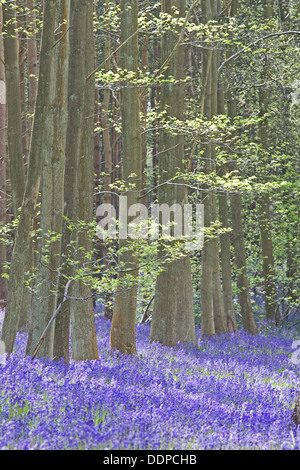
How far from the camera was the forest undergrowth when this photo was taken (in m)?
4.76

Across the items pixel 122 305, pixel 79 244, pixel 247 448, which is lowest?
pixel 247 448

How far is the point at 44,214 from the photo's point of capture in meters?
9.98

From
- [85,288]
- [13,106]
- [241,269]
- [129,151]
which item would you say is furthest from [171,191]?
[241,269]

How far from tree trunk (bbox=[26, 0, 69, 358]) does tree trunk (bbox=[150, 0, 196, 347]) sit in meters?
4.30

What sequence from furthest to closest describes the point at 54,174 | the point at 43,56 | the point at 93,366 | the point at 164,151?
the point at 164,151 < the point at 54,174 < the point at 43,56 < the point at 93,366

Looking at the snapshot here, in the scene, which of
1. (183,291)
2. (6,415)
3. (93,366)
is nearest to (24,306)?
(183,291)

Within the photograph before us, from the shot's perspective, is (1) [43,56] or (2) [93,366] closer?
(2) [93,366]

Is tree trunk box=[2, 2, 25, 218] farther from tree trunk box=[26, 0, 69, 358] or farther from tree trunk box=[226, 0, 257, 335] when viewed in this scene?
tree trunk box=[226, 0, 257, 335]

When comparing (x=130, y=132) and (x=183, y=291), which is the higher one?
(x=130, y=132)

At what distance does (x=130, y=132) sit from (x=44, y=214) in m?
3.03

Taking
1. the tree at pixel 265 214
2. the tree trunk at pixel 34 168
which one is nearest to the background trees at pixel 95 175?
the tree trunk at pixel 34 168

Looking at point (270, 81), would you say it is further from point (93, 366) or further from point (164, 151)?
point (93, 366)

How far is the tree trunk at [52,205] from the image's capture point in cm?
947

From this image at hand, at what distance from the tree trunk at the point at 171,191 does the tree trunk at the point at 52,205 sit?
169 inches
